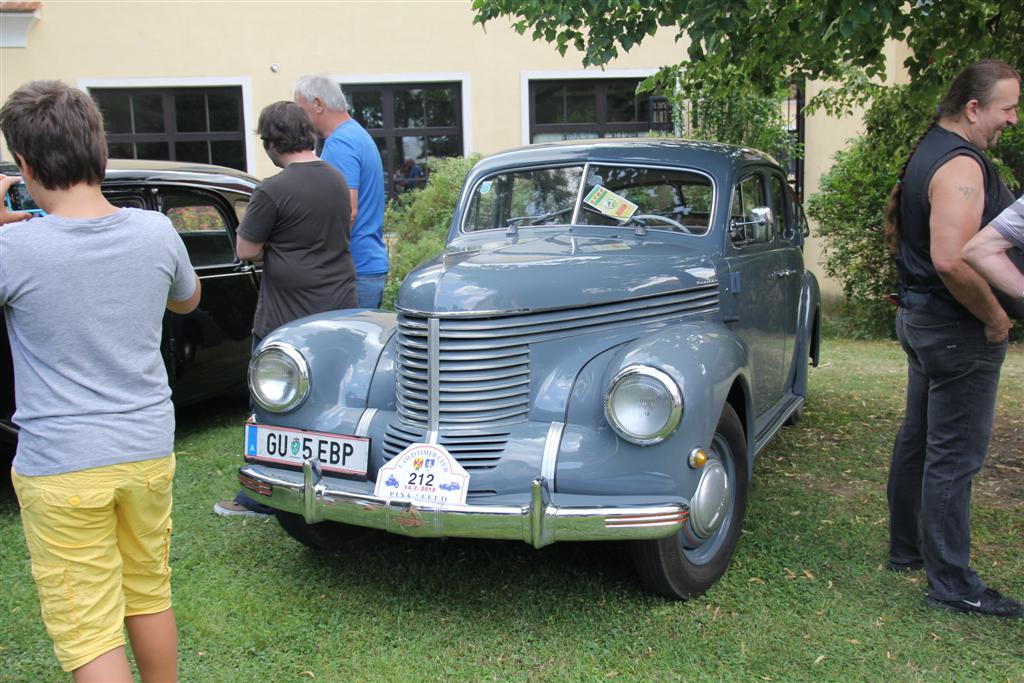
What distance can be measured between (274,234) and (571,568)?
2.00 metres

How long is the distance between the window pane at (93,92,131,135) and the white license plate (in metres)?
10.7

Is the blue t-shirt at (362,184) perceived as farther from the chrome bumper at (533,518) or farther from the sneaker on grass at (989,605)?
the sneaker on grass at (989,605)

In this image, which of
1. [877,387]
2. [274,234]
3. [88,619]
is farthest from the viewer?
[877,387]

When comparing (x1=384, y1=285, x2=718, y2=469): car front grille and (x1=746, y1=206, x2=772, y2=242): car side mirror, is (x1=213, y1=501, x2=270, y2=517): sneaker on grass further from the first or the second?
(x1=746, y1=206, x2=772, y2=242): car side mirror

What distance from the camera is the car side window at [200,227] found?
5.56 meters

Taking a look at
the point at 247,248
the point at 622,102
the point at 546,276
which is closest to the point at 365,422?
the point at 546,276

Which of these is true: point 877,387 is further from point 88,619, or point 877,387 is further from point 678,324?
point 88,619

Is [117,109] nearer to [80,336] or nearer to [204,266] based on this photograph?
[204,266]

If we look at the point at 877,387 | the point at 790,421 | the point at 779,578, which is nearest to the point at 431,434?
the point at 779,578

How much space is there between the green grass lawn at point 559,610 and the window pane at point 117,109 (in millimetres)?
9344

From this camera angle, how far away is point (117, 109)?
12.8 m

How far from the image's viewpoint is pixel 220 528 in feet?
14.2

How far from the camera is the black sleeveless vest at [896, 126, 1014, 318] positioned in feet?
10.5

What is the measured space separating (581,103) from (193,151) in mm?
5531
